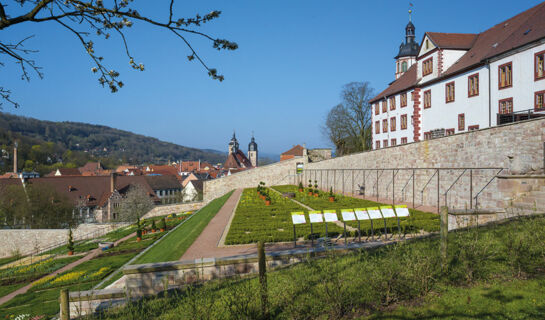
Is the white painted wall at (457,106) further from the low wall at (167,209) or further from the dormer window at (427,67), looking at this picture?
the low wall at (167,209)

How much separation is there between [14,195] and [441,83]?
→ 5723cm

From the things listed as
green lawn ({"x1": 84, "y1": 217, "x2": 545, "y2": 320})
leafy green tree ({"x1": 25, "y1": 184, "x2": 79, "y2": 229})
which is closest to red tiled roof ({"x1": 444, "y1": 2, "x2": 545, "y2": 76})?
green lawn ({"x1": 84, "y1": 217, "x2": 545, "y2": 320})

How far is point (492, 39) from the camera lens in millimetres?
28188

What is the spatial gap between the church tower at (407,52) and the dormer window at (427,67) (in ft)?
57.3

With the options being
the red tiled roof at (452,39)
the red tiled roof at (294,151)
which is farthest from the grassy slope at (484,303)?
the red tiled roof at (294,151)

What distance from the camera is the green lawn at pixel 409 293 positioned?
6.00 metres

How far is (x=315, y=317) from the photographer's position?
6.19 m

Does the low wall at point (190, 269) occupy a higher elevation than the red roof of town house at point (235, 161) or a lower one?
lower

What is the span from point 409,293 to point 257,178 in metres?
48.1

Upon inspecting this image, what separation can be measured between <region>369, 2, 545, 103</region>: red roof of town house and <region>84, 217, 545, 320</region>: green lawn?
19365mm

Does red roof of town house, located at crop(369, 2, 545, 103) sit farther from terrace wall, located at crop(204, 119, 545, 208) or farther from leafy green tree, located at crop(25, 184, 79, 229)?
leafy green tree, located at crop(25, 184, 79, 229)

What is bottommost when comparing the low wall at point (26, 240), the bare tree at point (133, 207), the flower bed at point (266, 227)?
the low wall at point (26, 240)

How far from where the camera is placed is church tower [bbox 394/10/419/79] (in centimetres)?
5062

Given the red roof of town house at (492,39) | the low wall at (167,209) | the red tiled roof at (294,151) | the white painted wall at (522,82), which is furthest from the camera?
the red tiled roof at (294,151)
